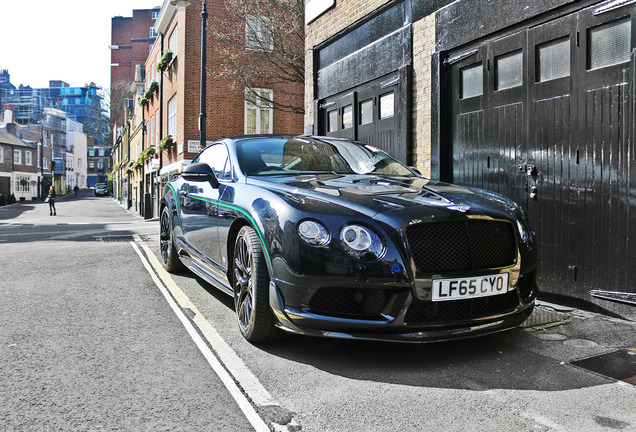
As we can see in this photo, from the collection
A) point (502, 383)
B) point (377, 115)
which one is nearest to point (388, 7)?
point (377, 115)

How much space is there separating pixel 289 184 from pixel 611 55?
3.12m

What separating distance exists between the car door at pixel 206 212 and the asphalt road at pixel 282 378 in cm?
53

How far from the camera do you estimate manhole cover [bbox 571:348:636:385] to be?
3141 mm

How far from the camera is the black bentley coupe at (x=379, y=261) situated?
3119 mm

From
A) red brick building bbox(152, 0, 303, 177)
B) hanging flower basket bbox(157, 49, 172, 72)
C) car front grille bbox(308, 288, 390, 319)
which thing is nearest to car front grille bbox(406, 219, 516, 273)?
car front grille bbox(308, 288, 390, 319)

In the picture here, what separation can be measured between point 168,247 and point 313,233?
4005mm

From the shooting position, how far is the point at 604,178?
4.72 meters

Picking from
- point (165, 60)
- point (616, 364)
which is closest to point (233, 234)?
point (616, 364)

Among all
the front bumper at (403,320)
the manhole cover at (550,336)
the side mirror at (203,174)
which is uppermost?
the side mirror at (203,174)

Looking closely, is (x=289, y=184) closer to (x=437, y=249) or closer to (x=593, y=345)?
(x=437, y=249)

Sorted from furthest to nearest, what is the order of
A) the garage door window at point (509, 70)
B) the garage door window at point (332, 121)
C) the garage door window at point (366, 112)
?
1. the garage door window at point (332, 121)
2. the garage door window at point (366, 112)
3. the garage door window at point (509, 70)

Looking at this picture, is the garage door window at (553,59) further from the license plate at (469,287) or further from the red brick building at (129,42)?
the red brick building at (129,42)

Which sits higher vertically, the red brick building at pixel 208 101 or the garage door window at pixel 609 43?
the red brick building at pixel 208 101

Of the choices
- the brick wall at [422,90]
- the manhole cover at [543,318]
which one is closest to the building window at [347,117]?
the brick wall at [422,90]
